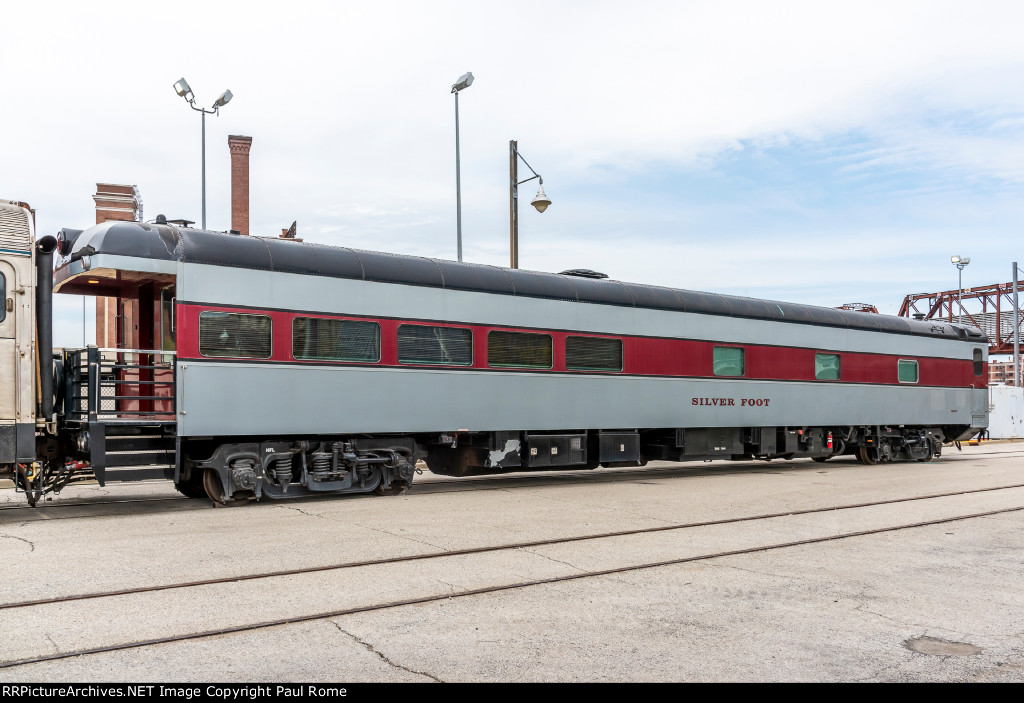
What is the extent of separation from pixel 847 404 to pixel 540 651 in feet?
52.9

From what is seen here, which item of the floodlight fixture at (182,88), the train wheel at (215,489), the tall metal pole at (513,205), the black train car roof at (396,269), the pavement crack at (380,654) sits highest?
the floodlight fixture at (182,88)

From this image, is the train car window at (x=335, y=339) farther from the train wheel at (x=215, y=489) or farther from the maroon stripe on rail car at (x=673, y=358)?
the train wheel at (x=215, y=489)

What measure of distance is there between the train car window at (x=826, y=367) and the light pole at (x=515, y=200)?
22.7ft

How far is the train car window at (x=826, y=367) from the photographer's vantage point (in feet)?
62.2

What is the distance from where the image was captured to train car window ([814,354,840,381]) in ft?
62.2

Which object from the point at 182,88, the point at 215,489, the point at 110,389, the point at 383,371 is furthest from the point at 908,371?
the point at 182,88

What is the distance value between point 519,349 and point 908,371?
→ 457 inches

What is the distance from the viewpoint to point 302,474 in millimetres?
12117

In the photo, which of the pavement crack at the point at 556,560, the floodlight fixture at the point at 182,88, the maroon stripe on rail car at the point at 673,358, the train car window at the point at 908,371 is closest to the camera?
the pavement crack at the point at 556,560

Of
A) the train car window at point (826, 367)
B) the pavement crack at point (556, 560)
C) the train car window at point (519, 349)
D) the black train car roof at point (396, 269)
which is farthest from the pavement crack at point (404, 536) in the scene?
the train car window at point (826, 367)

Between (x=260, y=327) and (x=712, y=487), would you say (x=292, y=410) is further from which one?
(x=712, y=487)

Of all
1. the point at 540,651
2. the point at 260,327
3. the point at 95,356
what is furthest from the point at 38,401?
the point at 540,651

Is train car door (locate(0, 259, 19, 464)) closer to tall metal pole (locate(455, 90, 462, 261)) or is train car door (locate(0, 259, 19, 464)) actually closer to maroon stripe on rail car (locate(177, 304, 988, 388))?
maroon stripe on rail car (locate(177, 304, 988, 388))

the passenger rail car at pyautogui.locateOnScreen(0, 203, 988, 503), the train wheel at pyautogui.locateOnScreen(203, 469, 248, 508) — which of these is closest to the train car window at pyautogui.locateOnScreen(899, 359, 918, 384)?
the passenger rail car at pyautogui.locateOnScreen(0, 203, 988, 503)
